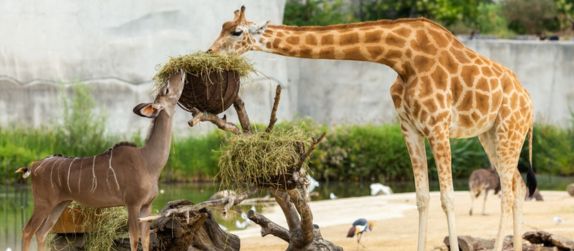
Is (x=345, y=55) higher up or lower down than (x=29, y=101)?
higher up

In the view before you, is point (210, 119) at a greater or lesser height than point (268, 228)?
greater

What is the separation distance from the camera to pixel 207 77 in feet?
A: 26.5

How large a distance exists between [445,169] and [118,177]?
2.61 meters

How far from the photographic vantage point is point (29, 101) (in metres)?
22.1

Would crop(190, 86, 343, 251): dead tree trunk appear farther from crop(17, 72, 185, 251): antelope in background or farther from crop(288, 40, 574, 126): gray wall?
crop(288, 40, 574, 126): gray wall

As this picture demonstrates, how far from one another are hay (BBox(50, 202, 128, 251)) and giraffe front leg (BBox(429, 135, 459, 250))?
2446 millimetres

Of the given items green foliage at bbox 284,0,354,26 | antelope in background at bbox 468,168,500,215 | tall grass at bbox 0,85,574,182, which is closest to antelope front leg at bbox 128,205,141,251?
antelope in background at bbox 468,168,500,215

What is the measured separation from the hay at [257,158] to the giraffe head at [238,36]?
0.74m

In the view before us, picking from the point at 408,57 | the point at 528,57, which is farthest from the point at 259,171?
the point at 528,57

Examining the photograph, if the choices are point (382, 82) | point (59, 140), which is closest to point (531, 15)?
point (382, 82)

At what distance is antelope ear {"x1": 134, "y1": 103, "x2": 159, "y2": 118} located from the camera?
25.3ft

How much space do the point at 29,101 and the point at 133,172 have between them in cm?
1486

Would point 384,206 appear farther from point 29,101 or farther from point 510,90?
point 29,101

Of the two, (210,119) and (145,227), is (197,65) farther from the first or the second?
(145,227)
